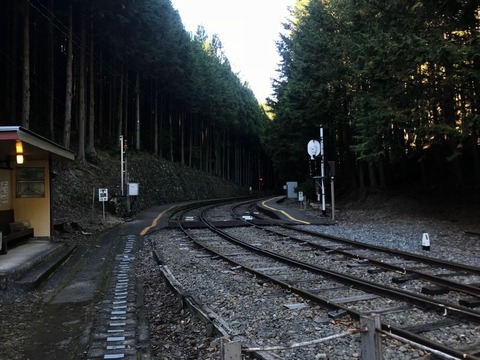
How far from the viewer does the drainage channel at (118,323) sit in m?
4.69

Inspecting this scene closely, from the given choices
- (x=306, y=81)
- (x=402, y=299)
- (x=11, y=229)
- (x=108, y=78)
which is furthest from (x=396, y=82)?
(x=108, y=78)

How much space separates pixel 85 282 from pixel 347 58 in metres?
20.5

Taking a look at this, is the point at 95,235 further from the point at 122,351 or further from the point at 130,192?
the point at 122,351

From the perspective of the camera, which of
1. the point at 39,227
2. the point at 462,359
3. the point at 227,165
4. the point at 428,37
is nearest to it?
the point at 462,359

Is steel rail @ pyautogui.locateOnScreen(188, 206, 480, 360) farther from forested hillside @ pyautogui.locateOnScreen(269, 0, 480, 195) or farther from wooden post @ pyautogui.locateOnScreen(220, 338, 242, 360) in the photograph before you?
forested hillside @ pyautogui.locateOnScreen(269, 0, 480, 195)

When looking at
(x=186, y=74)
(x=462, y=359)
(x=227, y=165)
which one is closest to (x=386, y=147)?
(x=462, y=359)

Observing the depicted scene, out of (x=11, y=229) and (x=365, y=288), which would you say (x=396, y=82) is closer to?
(x=365, y=288)

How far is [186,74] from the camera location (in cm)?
3812

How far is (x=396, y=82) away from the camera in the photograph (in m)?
16.4

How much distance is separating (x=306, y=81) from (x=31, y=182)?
63.4 ft

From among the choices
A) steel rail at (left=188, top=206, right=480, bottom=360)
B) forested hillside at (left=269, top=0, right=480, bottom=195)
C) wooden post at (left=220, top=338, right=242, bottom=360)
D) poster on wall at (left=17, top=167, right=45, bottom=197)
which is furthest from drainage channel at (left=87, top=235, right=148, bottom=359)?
forested hillside at (left=269, top=0, right=480, bottom=195)

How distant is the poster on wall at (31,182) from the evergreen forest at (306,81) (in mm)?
7707

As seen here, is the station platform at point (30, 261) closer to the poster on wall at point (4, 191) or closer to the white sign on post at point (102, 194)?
the poster on wall at point (4, 191)

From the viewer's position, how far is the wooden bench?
35.3 ft
